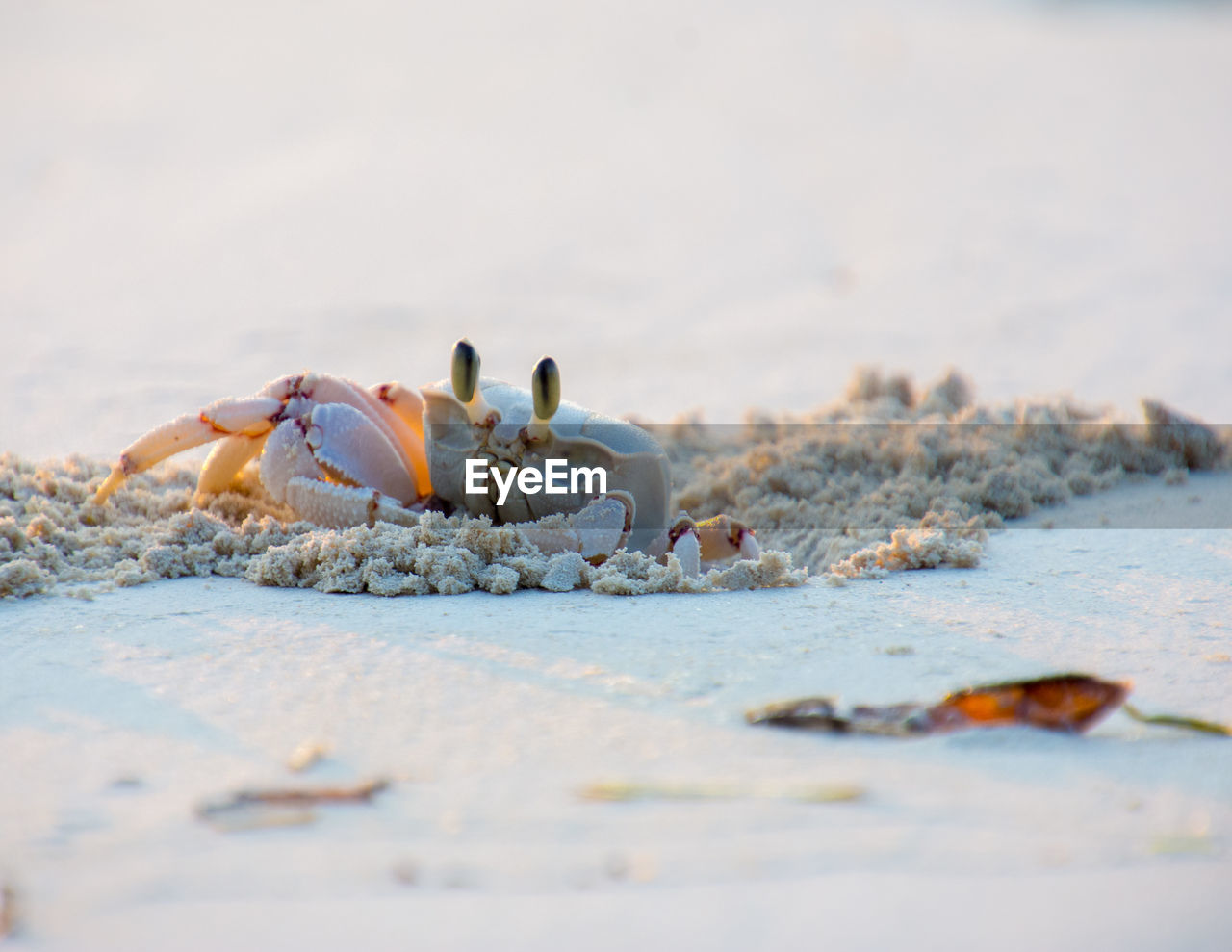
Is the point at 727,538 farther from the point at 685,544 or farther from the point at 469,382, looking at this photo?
the point at 469,382

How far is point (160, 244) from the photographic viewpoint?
8414mm

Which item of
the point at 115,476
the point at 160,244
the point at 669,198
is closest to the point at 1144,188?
the point at 669,198

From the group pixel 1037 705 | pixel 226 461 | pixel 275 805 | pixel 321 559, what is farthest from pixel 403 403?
pixel 1037 705

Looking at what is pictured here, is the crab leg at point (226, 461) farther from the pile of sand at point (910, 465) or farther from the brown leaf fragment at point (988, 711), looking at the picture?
Result: the brown leaf fragment at point (988, 711)

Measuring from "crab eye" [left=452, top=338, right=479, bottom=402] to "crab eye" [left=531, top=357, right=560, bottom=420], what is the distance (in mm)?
199

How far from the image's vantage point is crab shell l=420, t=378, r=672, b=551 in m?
3.97

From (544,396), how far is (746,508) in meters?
1.58

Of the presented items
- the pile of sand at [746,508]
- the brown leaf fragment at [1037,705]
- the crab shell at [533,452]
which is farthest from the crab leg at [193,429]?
the brown leaf fragment at [1037,705]

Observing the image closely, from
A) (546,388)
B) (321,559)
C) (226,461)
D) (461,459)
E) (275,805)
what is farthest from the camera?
(226,461)

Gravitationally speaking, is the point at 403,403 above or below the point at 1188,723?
above

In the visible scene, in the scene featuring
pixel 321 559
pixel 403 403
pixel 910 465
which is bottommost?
pixel 321 559

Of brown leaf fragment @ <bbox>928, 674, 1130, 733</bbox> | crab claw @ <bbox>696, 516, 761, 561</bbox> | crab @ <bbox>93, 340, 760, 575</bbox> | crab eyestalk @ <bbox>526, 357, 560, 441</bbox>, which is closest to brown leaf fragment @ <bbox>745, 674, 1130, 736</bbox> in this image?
brown leaf fragment @ <bbox>928, 674, 1130, 733</bbox>

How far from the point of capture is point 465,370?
12.6 feet

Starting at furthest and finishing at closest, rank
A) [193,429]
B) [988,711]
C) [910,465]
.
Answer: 1. [910,465]
2. [193,429]
3. [988,711]
